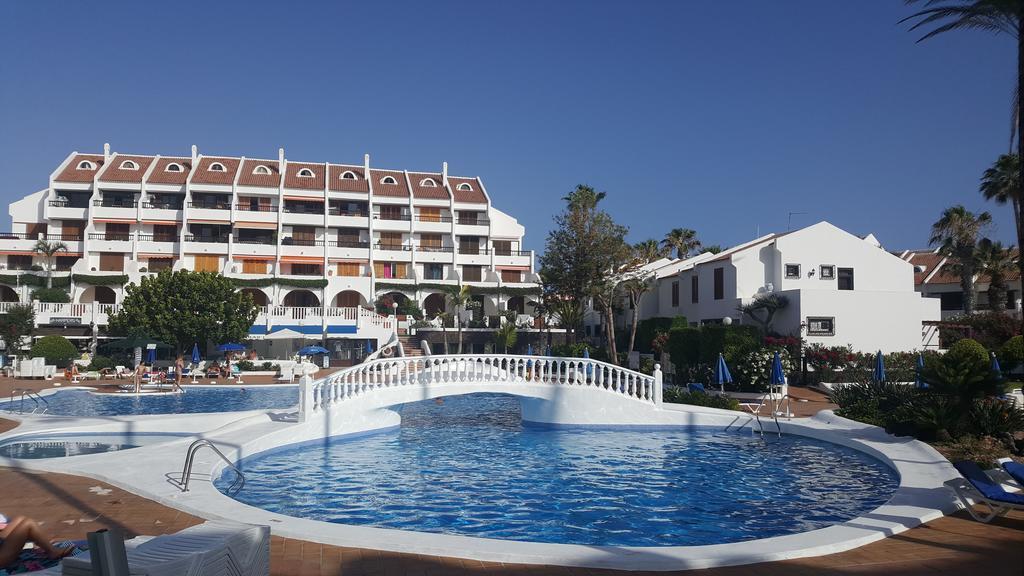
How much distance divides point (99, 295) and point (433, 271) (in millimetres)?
27598

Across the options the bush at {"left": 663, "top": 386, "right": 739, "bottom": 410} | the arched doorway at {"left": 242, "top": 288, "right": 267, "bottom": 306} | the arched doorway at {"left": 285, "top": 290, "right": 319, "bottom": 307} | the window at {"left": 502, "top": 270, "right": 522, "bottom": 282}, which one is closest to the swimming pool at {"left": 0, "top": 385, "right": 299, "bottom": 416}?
the bush at {"left": 663, "top": 386, "right": 739, "bottom": 410}

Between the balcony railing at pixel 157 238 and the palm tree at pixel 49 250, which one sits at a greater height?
the balcony railing at pixel 157 238

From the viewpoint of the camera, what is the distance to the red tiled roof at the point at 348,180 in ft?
207

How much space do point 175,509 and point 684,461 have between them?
34.1 feet

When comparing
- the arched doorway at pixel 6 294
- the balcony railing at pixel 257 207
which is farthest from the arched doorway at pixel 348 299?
the arched doorway at pixel 6 294

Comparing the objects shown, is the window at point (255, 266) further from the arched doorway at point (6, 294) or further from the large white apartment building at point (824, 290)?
the large white apartment building at point (824, 290)

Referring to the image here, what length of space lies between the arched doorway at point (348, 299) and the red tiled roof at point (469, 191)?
13.7 metres

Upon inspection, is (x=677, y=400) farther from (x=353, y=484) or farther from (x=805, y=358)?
(x=353, y=484)

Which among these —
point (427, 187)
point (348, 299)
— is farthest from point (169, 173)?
point (427, 187)

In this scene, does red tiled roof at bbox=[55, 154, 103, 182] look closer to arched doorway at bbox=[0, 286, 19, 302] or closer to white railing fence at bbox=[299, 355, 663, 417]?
arched doorway at bbox=[0, 286, 19, 302]

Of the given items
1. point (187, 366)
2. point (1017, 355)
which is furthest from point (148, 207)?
point (1017, 355)

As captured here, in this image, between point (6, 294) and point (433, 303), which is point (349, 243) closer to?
point (433, 303)

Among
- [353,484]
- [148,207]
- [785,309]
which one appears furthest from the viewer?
[148,207]

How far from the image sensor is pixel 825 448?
16406 millimetres
